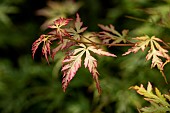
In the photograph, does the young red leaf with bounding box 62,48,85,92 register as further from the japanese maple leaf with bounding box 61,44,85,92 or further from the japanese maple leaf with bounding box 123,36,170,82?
the japanese maple leaf with bounding box 123,36,170,82

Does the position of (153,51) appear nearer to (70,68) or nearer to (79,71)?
(70,68)

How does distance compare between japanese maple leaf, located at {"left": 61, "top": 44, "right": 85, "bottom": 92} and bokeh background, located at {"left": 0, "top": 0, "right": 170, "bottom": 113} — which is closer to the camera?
japanese maple leaf, located at {"left": 61, "top": 44, "right": 85, "bottom": 92}

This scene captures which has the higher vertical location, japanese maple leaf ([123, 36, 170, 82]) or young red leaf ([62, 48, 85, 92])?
japanese maple leaf ([123, 36, 170, 82])

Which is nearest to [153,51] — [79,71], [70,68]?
[70,68]

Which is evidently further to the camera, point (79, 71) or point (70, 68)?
point (79, 71)

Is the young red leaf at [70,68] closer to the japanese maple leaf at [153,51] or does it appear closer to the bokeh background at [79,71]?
the japanese maple leaf at [153,51]

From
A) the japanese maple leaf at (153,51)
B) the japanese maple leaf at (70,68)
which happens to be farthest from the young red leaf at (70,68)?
the japanese maple leaf at (153,51)

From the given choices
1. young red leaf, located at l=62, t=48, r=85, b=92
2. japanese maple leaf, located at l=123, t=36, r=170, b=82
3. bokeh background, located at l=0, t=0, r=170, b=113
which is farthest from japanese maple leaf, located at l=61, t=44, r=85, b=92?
bokeh background, located at l=0, t=0, r=170, b=113

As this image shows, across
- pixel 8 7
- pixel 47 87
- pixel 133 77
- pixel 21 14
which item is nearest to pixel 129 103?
pixel 133 77
